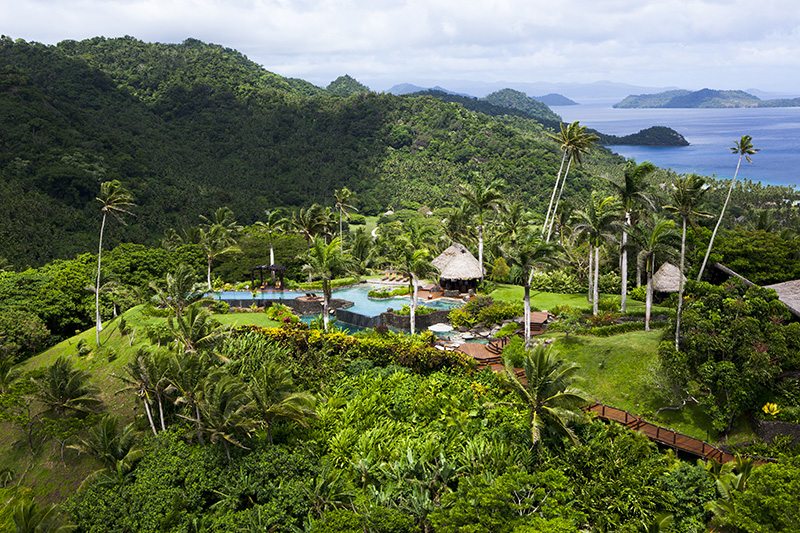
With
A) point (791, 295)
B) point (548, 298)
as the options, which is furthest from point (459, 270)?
point (791, 295)

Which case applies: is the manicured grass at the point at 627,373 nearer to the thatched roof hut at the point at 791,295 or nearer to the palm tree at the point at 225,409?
the thatched roof hut at the point at 791,295

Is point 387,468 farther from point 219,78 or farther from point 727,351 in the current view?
point 219,78

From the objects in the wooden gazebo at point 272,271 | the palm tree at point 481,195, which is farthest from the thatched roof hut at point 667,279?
the wooden gazebo at point 272,271

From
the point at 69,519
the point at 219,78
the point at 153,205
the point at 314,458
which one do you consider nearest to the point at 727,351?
the point at 314,458

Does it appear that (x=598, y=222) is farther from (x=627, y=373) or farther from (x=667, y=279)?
(x=627, y=373)

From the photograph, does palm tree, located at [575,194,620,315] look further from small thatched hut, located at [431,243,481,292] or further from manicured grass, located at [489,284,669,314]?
small thatched hut, located at [431,243,481,292]

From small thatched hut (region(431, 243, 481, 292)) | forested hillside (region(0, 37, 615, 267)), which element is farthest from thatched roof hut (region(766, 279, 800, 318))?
forested hillside (region(0, 37, 615, 267))
